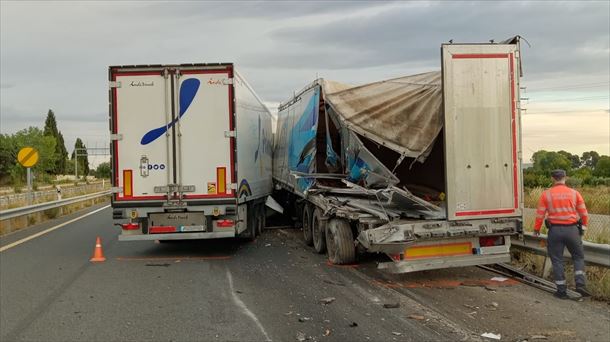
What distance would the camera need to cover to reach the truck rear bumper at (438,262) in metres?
7.28

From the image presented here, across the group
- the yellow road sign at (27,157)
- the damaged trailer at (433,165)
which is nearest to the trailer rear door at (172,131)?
the damaged trailer at (433,165)

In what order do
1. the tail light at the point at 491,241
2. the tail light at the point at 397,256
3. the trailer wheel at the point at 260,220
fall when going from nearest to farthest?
the tail light at the point at 397,256
the tail light at the point at 491,241
the trailer wheel at the point at 260,220

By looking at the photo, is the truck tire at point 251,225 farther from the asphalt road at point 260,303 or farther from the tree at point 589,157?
the tree at point 589,157

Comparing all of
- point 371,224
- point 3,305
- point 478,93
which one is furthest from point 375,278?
point 3,305

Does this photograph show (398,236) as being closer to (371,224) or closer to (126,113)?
(371,224)

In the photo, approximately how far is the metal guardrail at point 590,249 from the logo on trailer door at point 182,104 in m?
6.16

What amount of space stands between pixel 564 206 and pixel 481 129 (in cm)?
143

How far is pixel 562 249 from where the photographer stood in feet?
23.2

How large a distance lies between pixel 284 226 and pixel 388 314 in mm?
10160

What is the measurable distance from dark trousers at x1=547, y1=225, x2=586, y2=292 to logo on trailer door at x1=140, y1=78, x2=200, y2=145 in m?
6.41

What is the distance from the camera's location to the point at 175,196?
10102mm

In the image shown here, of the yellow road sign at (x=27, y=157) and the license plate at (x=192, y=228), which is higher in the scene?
the yellow road sign at (x=27, y=157)

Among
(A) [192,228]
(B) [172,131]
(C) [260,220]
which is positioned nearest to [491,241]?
(A) [192,228]

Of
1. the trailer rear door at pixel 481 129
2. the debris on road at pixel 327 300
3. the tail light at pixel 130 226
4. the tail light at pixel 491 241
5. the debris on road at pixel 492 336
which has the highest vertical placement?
the trailer rear door at pixel 481 129
